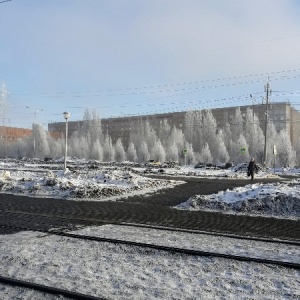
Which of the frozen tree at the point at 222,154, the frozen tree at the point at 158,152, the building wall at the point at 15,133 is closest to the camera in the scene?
the frozen tree at the point at 222,154

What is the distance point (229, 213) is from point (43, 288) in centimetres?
1032

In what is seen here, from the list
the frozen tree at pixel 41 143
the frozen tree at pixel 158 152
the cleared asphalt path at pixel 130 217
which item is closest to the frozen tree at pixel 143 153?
the frozen tree at pixel 158 152

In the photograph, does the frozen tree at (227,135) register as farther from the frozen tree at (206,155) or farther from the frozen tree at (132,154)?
the frozen tree at (132,154)

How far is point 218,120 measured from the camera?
11875 centimetres

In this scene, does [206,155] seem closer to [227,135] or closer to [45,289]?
[227,135]

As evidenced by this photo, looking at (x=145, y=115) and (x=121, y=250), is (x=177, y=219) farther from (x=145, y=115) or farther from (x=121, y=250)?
(x=145, y=115)

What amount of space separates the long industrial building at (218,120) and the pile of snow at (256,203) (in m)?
90.4

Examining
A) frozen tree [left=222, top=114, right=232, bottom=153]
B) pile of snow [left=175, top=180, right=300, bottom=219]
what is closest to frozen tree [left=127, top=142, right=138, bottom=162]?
frozen tree [left=222, top=114, right=232, bottom=153]

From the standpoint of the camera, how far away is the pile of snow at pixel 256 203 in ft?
50.2

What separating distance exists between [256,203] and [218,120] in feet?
343

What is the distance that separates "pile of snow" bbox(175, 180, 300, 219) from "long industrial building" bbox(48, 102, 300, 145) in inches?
3559

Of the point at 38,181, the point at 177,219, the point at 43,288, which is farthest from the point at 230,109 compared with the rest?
the point at 43,288

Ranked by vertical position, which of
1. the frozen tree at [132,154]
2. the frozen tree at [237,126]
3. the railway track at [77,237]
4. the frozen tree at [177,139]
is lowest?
the frozen tree at [132,154]

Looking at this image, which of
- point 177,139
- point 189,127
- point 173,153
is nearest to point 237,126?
point 189,127
